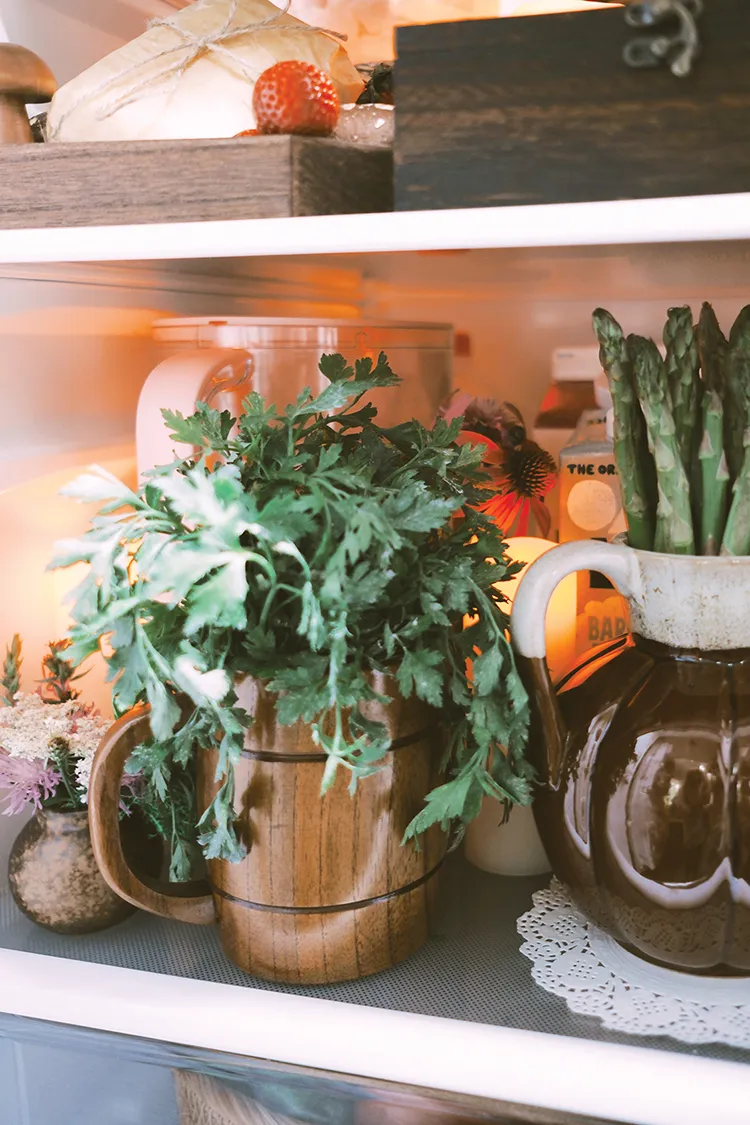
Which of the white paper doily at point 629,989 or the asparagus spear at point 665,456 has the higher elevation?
the asparagus spear at point 665,456

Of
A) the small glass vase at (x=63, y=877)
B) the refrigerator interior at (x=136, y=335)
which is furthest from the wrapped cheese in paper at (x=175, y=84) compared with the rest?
the small glass vase at (x=63, y=877)

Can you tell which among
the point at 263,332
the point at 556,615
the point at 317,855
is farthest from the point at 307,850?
the point at 263,332

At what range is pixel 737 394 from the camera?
2.00 feet

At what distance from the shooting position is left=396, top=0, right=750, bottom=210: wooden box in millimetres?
492

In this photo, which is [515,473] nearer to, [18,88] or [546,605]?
[546,605]

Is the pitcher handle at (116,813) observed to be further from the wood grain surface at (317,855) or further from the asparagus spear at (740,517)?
the asparagus spear at (740,517)

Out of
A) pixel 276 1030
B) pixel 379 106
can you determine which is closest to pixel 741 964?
pixel 276 1030

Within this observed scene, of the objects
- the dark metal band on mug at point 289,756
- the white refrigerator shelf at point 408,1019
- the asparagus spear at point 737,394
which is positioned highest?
the asparagus spear at point 737,394

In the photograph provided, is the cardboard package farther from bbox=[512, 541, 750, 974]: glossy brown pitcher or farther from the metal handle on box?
the metal handle on box

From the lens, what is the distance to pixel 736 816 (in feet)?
1.87

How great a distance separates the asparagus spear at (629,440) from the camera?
0.64 m

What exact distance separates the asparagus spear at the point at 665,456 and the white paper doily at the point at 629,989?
0.27 metres

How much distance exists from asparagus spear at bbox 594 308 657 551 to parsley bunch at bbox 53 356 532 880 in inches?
3.6

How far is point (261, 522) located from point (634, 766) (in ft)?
0.88
